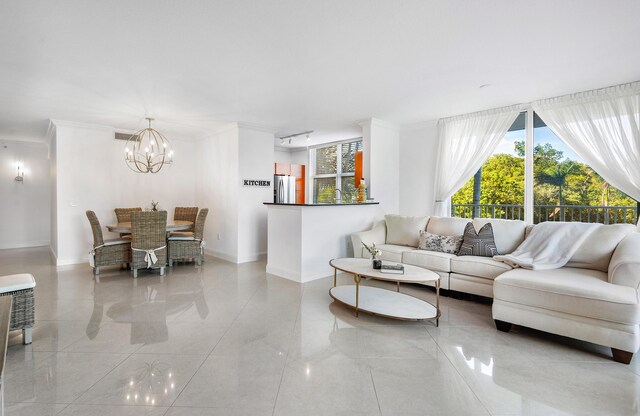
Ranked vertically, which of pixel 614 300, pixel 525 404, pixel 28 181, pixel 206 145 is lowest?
pixel 525 404

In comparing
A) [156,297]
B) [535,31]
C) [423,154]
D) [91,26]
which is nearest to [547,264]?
[535,31]

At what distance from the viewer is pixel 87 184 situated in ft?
19.0

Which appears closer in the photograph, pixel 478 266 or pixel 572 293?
pixel 572 293

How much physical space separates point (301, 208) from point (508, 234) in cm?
280

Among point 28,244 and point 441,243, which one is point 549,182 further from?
point 28,244

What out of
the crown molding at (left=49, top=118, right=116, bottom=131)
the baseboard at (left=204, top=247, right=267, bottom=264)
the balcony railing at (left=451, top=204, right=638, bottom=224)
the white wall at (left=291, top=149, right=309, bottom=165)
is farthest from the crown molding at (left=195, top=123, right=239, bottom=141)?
the balcony railing at (left=451, top=204, right=638, bottom=224)

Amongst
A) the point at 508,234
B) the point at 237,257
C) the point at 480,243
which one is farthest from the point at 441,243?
the point at 237,257

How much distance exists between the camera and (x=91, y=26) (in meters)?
2.51

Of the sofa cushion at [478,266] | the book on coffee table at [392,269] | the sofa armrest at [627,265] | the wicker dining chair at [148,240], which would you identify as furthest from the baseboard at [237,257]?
the sofa armrest at [627,265]

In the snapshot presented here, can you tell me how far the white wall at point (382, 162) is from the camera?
5.52 meters

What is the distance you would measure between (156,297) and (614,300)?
15.0ft

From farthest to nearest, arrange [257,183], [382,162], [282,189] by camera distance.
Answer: [282,189] → [257,183] → [382,162]

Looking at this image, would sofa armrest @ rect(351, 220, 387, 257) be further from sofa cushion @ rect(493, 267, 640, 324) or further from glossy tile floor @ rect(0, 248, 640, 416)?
sofa cushion @ rect(493, 267, 640, 324)

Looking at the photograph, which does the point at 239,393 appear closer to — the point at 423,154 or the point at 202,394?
the point at 202,394
